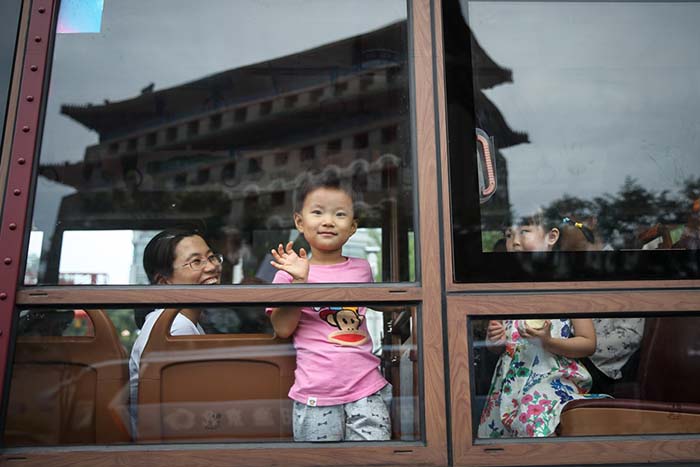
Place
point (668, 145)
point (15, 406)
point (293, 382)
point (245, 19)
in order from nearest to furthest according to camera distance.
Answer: point (15, 406) → point (293, 382) → point (668, 145) → point (245, 19)

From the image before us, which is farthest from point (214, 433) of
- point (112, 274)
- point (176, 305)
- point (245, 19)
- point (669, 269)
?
point (245, 19)

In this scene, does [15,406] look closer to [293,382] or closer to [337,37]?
[293,382]

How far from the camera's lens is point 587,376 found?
1.96 meters

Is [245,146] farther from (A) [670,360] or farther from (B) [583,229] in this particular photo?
(A) [670,360]

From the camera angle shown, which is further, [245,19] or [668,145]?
[245,19]

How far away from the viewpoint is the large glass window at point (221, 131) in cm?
226

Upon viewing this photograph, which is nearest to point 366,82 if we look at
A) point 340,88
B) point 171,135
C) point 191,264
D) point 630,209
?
point 340,88

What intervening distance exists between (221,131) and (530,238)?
2.06m

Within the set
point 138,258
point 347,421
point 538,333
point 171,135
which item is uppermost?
point 171,135

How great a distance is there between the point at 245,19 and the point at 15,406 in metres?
1.60

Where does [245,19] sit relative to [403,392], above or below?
above

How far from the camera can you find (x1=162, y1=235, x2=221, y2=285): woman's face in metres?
2.27

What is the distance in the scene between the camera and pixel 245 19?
2.53 m

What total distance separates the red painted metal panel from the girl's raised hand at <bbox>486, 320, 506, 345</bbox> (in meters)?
1.21
